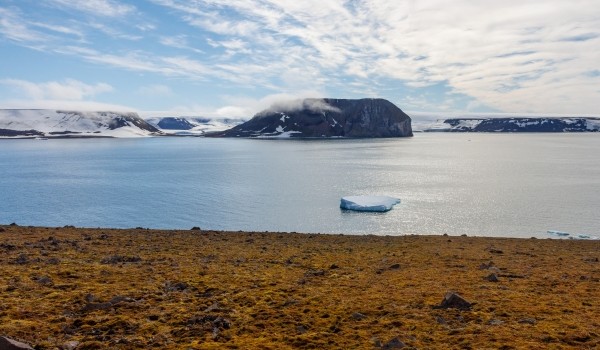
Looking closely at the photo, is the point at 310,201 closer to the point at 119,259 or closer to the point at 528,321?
the point at 119,259

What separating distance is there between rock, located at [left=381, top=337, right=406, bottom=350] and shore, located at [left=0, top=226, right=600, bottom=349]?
2 cm

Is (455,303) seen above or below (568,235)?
above

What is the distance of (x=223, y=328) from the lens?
1048cm

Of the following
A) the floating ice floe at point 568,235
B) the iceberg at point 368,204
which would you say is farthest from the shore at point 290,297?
the iceberg at point 368,204

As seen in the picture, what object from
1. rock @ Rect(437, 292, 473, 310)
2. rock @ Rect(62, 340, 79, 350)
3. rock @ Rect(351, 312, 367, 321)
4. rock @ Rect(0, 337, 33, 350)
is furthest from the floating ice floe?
rock @ Rect(0, 337, 33, 350)

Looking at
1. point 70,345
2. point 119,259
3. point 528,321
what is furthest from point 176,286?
point 528,321

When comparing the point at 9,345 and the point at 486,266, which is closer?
Answer: the point at 9,345

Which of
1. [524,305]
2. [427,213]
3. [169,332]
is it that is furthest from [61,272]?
[427,213]

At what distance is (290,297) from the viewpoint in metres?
13.0

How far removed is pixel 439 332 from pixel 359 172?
88.6 meters

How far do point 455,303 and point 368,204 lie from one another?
40564 millimetres

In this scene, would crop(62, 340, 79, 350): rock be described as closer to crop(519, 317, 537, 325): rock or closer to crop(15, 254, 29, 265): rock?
crop(15, 254, 29, 265): rock

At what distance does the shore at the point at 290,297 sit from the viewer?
9.89m

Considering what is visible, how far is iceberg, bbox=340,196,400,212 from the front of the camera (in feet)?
171
